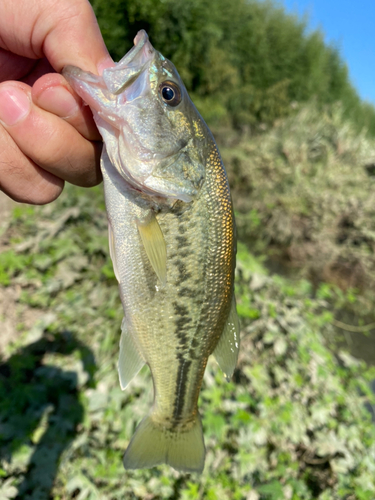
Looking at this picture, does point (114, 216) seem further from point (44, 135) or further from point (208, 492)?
point (208, 492)

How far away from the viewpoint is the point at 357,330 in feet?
19.9

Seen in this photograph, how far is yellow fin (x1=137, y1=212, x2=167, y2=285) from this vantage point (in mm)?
1391

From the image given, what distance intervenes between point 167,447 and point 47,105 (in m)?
1.67

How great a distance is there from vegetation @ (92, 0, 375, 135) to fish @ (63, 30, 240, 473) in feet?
32.2

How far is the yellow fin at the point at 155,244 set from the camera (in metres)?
1.39

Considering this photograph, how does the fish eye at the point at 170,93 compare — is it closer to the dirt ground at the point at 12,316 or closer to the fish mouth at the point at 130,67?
the fish mouth at the point at 130,67

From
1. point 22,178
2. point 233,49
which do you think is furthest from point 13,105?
point 233,49

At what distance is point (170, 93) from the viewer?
1426 mm

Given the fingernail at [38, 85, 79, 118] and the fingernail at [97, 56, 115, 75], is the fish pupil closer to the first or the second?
the fingernail at [97, 56, 115, 75]

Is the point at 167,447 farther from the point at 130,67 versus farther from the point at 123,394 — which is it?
the point at 130,67

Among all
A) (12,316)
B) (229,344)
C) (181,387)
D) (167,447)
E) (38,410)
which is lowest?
(12,316)

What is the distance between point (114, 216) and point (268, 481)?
8.37ft

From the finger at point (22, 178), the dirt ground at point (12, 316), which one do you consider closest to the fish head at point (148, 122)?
the finger at point (22, 178)

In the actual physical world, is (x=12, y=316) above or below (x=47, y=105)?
below
